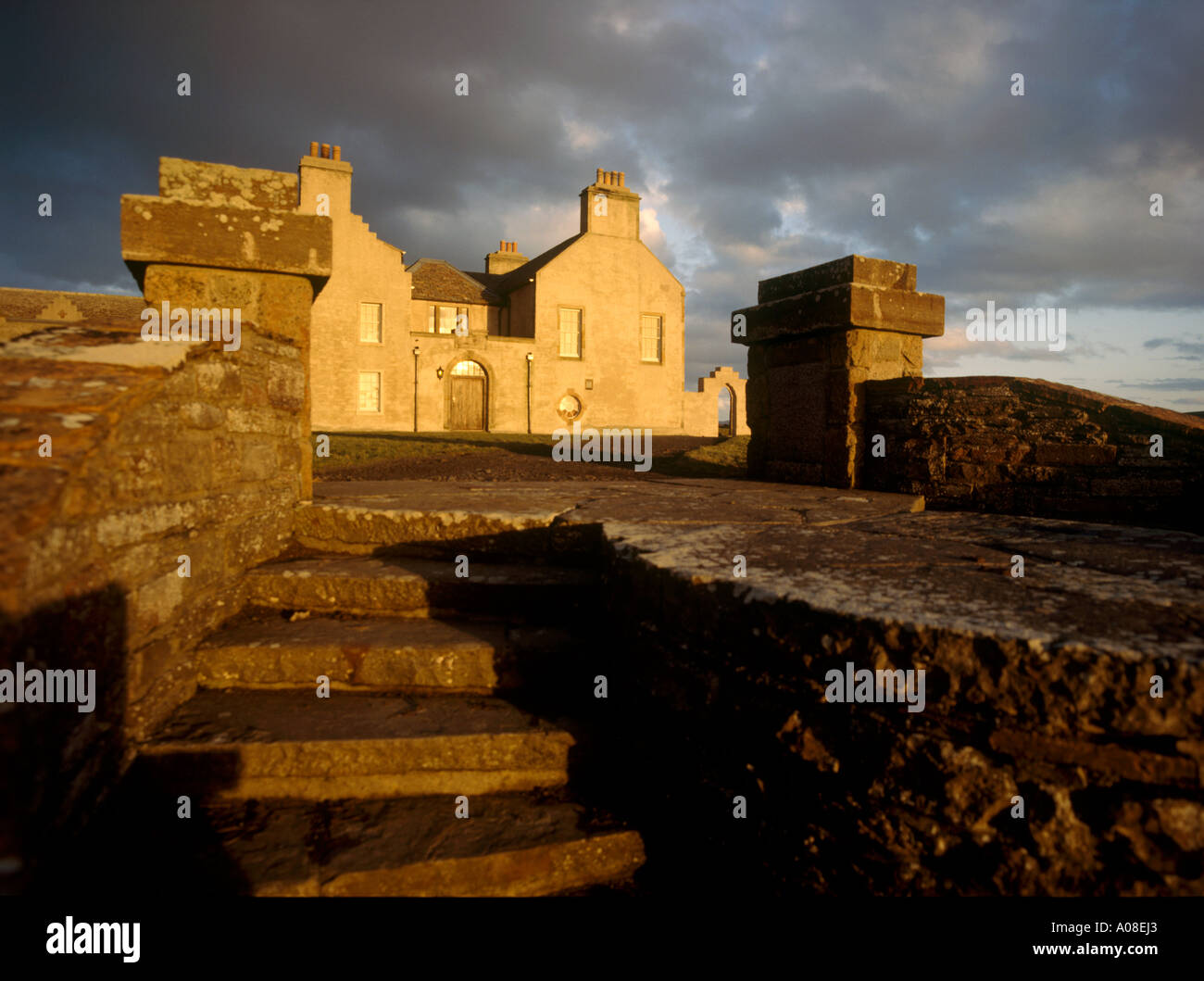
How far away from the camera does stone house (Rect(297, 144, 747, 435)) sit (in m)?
20.8

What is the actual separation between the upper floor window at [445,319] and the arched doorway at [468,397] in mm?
2434

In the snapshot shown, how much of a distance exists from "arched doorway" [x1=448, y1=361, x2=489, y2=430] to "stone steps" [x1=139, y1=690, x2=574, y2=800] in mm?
20528

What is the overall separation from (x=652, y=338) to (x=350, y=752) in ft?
77.0

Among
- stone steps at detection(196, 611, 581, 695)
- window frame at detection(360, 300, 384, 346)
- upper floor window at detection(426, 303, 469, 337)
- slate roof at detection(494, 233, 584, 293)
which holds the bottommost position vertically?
stone steps at detection(196, 611, 581, 695)

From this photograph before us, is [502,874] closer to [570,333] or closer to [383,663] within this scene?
[383,663]

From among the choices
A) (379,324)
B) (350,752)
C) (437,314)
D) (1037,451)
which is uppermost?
(437,314)

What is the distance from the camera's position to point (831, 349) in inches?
207

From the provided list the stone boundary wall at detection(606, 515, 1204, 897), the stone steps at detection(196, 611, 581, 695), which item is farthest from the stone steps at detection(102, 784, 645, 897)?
the stone steps at detection(196, 611, 581, 695)

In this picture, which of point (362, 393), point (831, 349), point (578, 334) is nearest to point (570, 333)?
point (578, 334)

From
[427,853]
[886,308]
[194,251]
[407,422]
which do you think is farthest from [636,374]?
[427,853]

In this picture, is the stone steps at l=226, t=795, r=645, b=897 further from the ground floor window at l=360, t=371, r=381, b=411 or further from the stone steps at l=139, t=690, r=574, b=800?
the ground floor window at l=360, t=371, r=381, b=411

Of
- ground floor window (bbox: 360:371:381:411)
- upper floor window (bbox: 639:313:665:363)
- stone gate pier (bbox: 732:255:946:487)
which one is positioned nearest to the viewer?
stone gate pier (bbox: 732:255:946:487)

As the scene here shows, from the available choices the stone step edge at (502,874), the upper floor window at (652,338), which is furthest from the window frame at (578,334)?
the stone step edge at (502,874)

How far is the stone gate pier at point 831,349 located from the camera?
5098 millimetres
